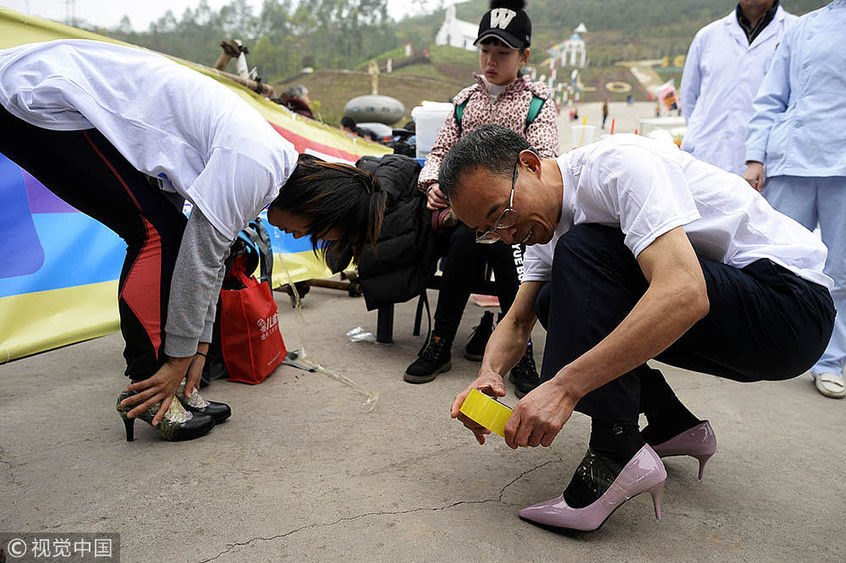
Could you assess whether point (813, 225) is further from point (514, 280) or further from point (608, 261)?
point (608, 261)

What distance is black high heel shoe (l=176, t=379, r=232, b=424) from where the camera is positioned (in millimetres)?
1812

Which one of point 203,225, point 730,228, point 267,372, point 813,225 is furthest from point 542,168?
point 813,225

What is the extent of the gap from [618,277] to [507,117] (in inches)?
57.4

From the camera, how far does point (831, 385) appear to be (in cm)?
228

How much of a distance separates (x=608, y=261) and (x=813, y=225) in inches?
66.8

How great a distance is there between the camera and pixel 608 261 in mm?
1315

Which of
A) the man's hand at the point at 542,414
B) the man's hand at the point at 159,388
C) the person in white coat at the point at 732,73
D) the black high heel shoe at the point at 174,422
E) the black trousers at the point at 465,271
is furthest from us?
the person in white coat at the point at 732,73

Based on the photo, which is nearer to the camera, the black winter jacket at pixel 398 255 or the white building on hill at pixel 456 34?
the black winter jacket at pixel 398 255

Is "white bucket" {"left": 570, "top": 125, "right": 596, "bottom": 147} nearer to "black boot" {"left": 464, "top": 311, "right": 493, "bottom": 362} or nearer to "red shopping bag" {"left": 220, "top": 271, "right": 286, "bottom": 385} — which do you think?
"black boot" {"left": 464, "top": 311, "right": 493, "bottom": 362}

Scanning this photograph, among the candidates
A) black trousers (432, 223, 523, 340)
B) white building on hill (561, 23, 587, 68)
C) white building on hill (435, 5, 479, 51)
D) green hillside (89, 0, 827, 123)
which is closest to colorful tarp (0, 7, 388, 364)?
black trousers (432, 223, 523, 340)

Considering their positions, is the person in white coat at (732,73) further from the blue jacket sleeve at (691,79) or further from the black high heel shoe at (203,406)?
the black high heel shoe at (203,406)

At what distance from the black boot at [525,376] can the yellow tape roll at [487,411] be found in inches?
38.2

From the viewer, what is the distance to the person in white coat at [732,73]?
279cm

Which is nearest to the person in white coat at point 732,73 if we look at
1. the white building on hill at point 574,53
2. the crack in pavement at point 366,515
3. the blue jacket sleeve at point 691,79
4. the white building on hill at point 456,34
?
the blue jacket sleeve at point 691,79
